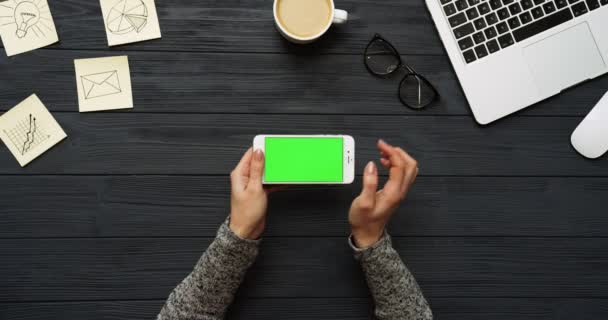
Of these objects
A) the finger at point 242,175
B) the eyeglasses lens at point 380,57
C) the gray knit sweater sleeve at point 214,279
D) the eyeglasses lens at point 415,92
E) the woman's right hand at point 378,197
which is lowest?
the gray knit sweater sleeve at point 214,279

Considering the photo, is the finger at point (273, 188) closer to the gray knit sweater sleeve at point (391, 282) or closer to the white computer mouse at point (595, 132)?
the gray knit sweater sleeve at point (391, 282)

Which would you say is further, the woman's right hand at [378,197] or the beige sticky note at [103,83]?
the beige sticky note at [103,83]

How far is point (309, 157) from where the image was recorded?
0.81 meters

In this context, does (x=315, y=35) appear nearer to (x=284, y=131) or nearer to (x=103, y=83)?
(x=284, y=131)

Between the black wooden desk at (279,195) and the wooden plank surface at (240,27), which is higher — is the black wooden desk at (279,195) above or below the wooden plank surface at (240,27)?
below

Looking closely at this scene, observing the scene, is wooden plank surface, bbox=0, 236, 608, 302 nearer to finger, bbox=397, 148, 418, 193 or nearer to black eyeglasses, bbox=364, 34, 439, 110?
finger, bbox=397, 148, 418, 193

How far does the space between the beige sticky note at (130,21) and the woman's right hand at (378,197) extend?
1.51ft

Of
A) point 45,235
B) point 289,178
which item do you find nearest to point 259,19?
point 289,178

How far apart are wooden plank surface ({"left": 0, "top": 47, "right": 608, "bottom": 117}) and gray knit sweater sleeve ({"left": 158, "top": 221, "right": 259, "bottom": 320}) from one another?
24 centimetres

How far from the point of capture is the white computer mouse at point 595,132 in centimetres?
86

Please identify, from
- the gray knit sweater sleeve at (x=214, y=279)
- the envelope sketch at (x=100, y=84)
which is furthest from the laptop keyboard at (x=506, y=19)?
the envelope sketch at (x=100, y=84)

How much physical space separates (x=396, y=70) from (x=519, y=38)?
0.22 m

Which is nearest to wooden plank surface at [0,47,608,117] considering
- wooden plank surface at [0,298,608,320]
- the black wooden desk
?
the black wooden desk

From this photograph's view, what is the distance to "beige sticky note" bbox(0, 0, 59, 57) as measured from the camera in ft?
2.81
